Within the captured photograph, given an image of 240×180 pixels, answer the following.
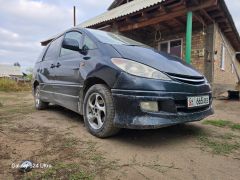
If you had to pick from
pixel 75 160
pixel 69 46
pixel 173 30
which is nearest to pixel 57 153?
pixel 75 160

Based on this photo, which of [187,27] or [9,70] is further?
[9,70]

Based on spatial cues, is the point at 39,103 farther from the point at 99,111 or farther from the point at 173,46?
the point at 173,46

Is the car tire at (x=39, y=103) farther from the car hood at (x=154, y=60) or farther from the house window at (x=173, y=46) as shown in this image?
the house window at (x=173, y=46)

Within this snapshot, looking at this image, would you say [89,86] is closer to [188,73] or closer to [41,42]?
[188,73]

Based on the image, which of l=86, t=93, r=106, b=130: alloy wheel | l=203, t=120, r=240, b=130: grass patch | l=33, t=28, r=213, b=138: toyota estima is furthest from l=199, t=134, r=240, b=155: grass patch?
l=86, t=93, r=106, b=130: alloy wheel

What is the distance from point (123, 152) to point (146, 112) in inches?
19.4

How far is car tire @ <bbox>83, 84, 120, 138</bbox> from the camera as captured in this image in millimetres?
2607

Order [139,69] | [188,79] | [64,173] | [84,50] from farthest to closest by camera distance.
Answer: [84,50] → [188,79] → [139,69] → [64,173]

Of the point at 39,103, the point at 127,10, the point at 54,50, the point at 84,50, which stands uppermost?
the point at 127,10

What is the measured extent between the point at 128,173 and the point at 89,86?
1501mm

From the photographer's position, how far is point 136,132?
3.10 meters

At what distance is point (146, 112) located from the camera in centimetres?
238

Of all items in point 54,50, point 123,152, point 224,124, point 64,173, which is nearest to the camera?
point 64,173
